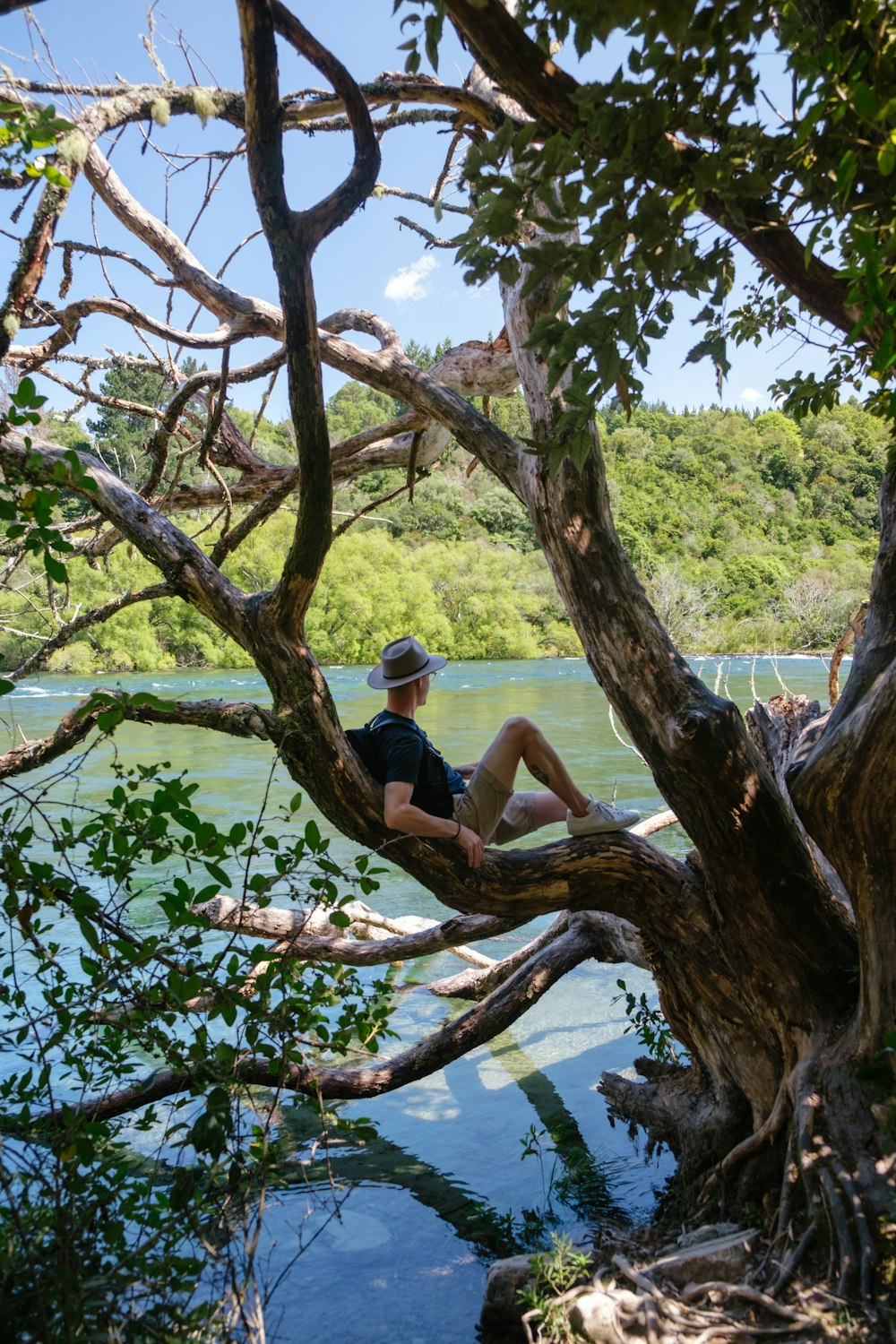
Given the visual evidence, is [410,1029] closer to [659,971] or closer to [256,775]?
[659,971]

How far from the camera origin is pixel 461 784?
147 inches

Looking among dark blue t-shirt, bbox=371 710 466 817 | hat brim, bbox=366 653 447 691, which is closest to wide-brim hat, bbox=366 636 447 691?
hat brim, bbox=366 653 447 691

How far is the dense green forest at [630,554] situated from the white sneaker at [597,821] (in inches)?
898

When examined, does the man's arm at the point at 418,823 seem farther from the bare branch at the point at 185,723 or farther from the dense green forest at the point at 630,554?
the dense green forest at the point at 630,554

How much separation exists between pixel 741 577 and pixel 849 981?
52352mm

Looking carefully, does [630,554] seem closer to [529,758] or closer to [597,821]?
[529,758]

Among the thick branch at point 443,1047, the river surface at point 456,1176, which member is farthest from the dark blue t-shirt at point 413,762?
the thick branch at point 443,1047

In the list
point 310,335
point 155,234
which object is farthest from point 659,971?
point 155,234

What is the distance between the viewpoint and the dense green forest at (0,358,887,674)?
39219 millimetres

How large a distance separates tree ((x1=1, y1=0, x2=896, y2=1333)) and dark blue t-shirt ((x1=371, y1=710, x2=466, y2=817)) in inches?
5.5

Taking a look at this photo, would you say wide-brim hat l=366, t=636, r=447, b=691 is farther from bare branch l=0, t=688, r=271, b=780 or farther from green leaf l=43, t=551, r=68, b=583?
green leaf l=43, t=551, r=68, b=583

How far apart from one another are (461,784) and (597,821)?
55cm

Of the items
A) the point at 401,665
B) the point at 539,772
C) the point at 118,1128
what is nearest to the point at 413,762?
the point at 401,665

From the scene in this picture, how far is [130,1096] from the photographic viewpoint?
3.92 meters
